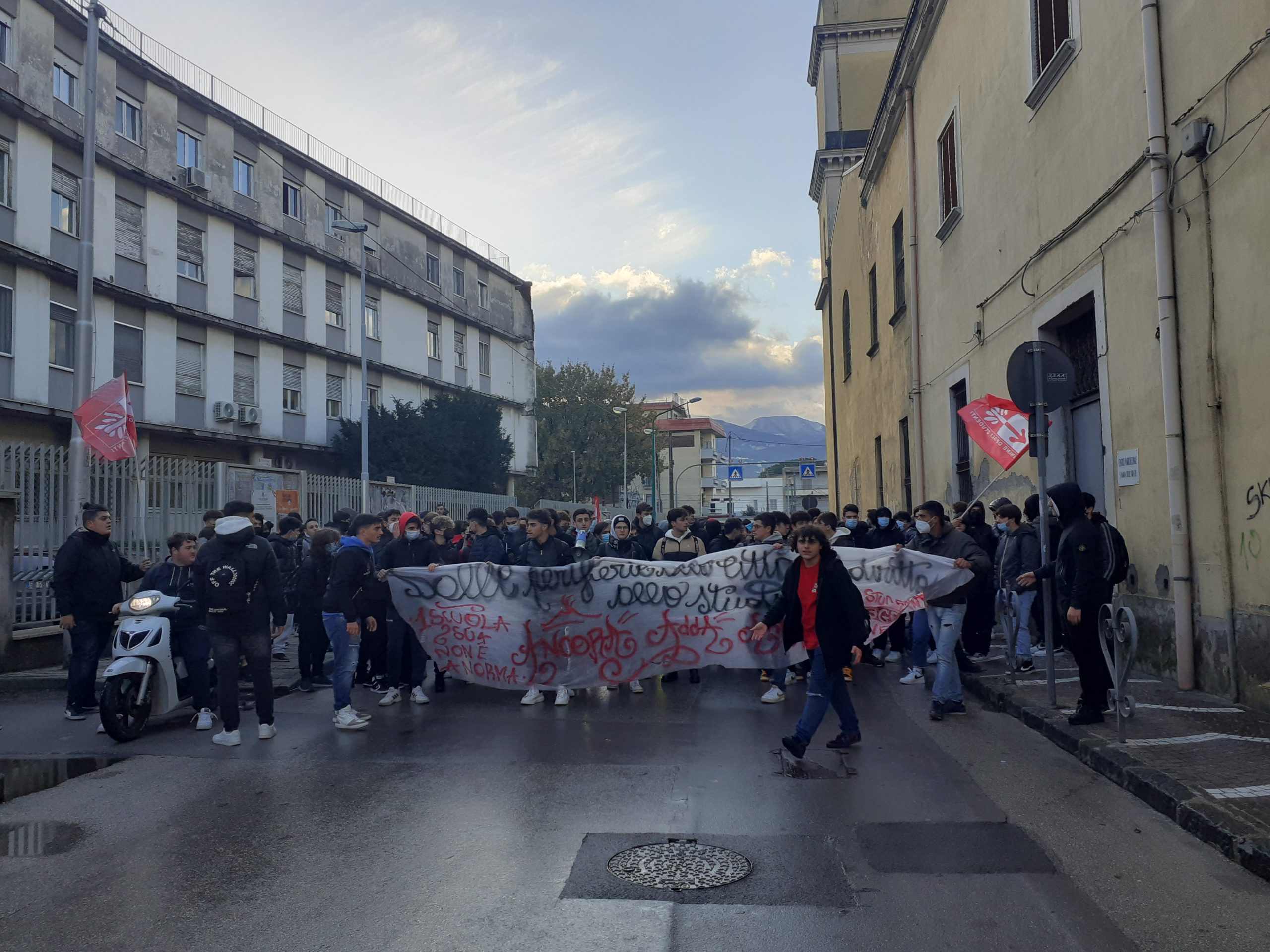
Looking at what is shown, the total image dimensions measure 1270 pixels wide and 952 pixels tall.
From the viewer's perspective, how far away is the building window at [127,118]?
94.6 ft

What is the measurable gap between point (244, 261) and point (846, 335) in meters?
19.5

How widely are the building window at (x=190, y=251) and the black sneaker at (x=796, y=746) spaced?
2962cm

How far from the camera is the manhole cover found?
463 cm

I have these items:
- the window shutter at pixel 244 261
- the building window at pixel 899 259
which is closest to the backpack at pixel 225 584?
the building window at pixel 899 259

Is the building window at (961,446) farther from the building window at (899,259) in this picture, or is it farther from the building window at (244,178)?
the building window at (244,178)

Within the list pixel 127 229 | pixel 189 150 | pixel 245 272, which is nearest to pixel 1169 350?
pixel 127 229

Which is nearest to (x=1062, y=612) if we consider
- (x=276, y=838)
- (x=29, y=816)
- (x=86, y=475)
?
(x=276, y=838)

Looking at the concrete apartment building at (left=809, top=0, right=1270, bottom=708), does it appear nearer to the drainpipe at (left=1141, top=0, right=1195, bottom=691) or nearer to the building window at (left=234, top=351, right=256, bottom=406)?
the drainpipe at (left=1141, top=0, right=1195, bottom=691)

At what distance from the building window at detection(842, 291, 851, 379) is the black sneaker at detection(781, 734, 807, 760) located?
75.5ft

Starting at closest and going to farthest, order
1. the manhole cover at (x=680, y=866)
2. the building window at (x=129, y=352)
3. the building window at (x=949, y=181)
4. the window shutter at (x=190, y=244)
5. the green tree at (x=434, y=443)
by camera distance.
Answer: the manhole cover at (x=680, y=866) < the building window at (x=949, y=181) < the building window at (x=129, y=352) < the window shutter at (x=190, y=244) < the green tree at (x=434, y=443)

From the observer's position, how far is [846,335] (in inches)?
1195

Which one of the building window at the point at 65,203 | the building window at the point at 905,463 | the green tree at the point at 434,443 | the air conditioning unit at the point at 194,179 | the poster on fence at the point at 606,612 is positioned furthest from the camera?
the green tree at the point at 434,443

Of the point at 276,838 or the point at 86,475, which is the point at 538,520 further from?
the point at 86,475

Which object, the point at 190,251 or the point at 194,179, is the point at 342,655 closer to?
the point at 194,179
